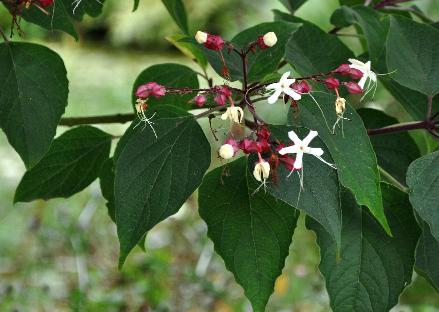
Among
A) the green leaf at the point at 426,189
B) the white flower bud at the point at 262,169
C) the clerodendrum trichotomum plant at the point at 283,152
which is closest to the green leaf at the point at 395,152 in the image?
the clerodendrum trichotomum plant at the point at 283,152

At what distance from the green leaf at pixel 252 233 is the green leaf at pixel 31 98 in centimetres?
13

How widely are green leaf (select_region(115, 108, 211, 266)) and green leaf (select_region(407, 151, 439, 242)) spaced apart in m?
0.14

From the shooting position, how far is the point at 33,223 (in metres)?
2.12

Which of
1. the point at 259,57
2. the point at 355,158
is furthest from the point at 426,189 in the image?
the point at 259,57

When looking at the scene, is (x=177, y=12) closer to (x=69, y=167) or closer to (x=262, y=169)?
(x=69, y=167)

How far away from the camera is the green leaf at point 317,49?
0.62 meters

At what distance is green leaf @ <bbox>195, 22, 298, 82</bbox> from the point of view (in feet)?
1.93

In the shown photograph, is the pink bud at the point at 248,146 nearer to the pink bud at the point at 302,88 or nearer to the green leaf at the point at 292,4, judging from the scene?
the pink bud at the point at 302,88

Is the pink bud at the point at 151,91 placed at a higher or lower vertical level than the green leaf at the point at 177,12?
higher

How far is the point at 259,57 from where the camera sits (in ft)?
1.95

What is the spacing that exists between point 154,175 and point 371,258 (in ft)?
0.58

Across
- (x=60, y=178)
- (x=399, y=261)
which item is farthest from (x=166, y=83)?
(x=399, y=261)

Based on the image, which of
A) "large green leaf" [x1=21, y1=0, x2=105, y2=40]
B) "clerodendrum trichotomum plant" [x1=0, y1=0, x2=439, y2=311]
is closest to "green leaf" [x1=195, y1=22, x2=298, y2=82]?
"clerodendrum trichotomum plant" [x1=0, y1=0, x2=439, y2=311]

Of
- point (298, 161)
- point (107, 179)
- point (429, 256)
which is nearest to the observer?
point (298, 161)
